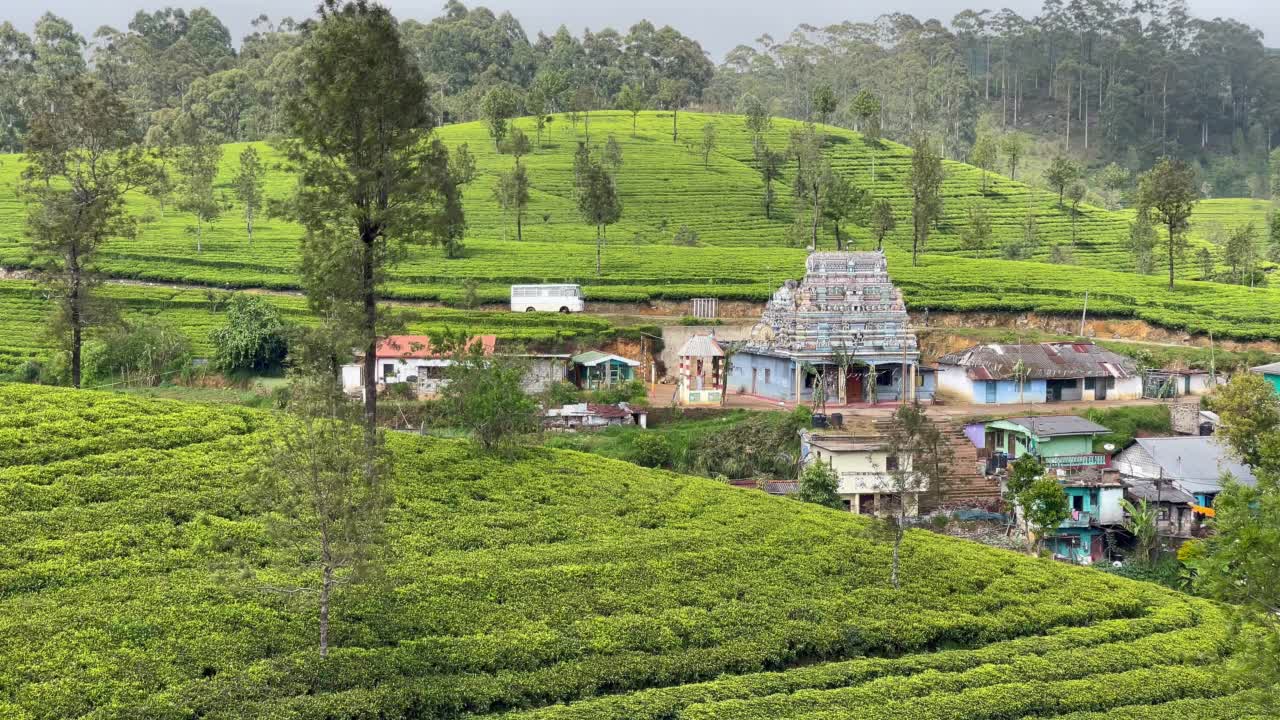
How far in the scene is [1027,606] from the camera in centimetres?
2498

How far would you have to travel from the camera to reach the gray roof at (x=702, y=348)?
4378cm

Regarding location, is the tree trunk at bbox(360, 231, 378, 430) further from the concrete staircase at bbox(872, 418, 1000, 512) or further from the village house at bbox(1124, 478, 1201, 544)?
the village house at bbox(1124, 478, 1201, 544)

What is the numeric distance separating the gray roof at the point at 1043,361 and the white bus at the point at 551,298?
16.1m

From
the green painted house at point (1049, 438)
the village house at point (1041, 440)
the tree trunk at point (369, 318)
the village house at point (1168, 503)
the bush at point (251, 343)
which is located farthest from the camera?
the bush at point (251, 343)

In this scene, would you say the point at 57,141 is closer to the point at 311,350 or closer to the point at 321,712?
the point at 311,350

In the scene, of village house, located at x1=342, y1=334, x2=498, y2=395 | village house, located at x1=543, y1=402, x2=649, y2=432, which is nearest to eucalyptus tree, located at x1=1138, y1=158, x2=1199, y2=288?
village house, located at x1=543, y1=402, x2=649, y2=432

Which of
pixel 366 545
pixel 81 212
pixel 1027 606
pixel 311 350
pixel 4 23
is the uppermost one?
pixel 4 23

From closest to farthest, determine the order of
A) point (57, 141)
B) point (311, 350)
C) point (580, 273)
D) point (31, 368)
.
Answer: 1. point (311, 350)
2. point (57, 141)
3. point (31, 368)
4. point (580, 273)

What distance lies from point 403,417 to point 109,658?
19.0 metres

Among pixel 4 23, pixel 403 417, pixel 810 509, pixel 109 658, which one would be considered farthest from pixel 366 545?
pixel 4 23

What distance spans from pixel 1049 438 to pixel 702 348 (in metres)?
12.7

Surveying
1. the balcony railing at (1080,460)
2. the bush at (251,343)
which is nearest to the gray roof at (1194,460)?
the balcony railing at (1080,460)

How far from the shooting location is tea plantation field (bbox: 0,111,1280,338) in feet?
180

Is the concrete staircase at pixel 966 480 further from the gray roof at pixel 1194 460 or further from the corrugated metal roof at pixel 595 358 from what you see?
the corrugated metal roof at pixel 595 358
